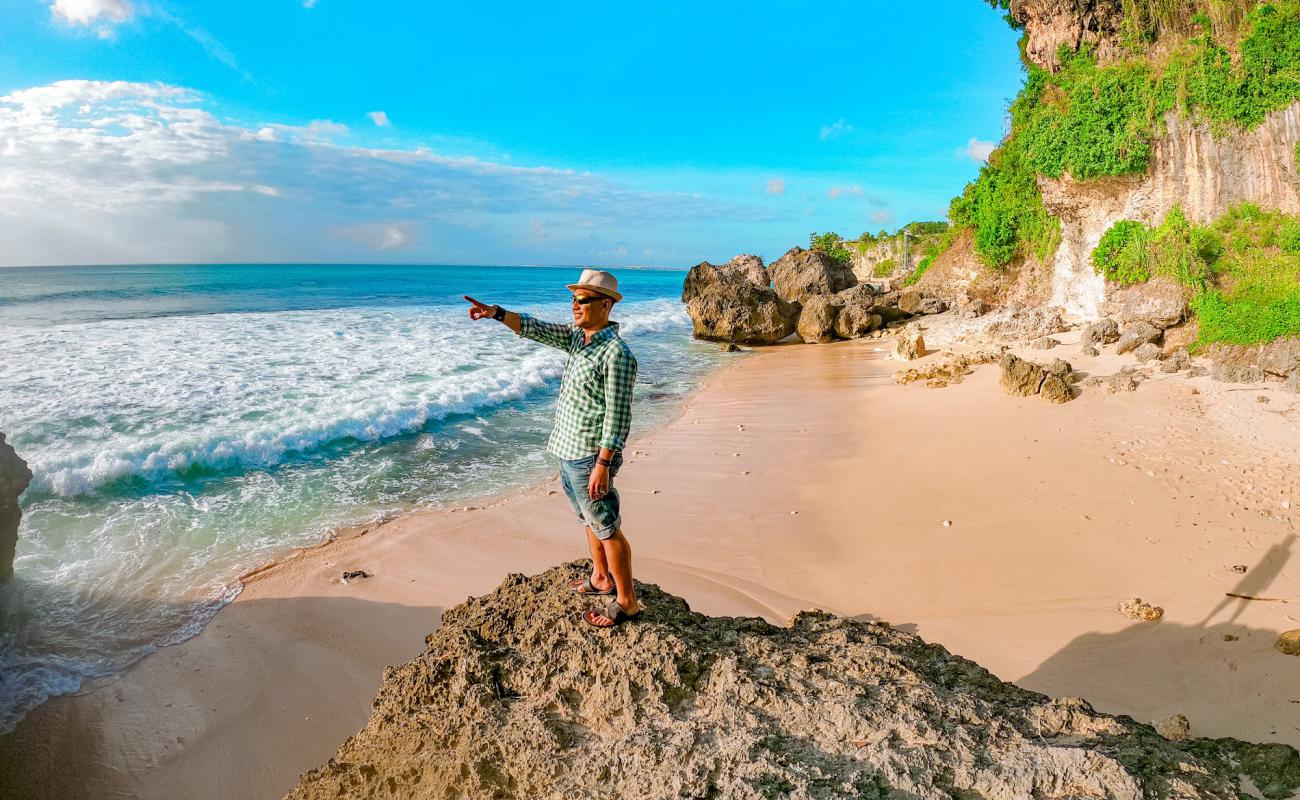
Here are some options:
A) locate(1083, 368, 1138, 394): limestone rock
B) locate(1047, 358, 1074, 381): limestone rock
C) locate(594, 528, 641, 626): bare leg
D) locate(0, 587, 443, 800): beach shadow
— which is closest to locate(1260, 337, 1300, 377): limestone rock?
locate(1083, 368, 1138, 394): limestone rock

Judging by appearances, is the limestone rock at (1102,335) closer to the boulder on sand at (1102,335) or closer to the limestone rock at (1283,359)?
the boulder on sand at (1102,335)

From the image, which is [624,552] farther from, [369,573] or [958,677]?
[369,573]

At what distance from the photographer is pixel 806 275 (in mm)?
27703

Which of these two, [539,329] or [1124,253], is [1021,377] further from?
[539,329]

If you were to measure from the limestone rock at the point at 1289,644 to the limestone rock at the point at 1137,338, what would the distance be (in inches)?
371

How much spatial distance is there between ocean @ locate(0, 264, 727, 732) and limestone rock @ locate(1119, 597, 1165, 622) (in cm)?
623

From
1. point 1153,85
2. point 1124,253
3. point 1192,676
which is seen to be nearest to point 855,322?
point 1124,253

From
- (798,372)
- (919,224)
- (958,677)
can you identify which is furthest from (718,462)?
(919,224)

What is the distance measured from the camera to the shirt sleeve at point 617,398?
3264 mm

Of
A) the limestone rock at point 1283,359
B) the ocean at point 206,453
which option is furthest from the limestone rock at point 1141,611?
the limestone rock at point 1283,359

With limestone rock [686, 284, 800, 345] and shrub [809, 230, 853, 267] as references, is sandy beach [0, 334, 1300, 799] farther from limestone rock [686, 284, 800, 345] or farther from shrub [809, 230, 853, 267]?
shrub [809, 230, 853, 267]

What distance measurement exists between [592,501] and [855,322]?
20056 mm

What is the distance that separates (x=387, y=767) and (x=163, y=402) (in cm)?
1089

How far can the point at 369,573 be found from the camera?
5867 mm
